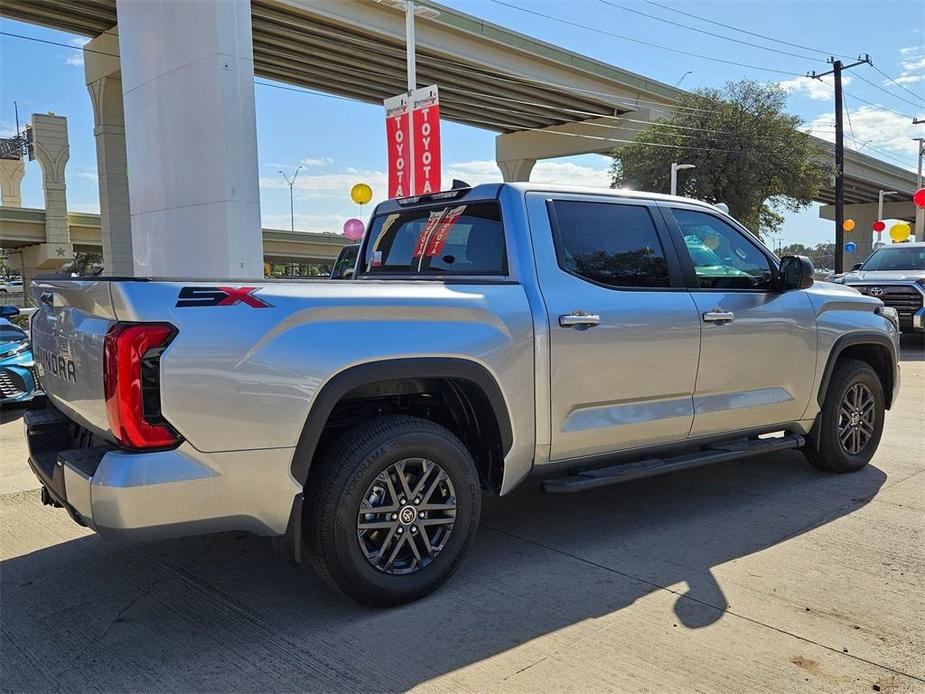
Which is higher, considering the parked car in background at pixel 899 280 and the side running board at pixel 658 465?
the parked car in background at pixel 899 280

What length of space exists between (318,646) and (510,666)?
0.78 m

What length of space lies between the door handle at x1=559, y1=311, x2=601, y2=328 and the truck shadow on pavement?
1236mm

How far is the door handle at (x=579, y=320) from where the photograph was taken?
3807 millimetres

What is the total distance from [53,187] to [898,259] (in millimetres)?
55161

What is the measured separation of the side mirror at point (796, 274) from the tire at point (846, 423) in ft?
3.01

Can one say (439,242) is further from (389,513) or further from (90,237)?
(90,237)

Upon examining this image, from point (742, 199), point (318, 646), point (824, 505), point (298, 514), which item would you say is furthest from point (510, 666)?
Result: point (742, 199)

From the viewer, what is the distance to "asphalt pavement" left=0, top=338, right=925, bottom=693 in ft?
9.44

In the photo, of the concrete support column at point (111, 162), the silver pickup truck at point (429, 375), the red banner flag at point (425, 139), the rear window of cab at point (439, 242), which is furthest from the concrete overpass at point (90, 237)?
the silver pickup truck at point (429, 375)

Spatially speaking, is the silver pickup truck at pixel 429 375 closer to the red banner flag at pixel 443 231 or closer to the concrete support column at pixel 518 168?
the red banner flag at pixel 443 231

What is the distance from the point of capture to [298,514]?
311 cm

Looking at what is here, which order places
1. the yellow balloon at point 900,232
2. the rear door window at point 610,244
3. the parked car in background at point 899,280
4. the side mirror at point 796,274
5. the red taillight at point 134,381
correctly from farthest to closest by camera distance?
the yellow balloon at point 900,232 < the parked car in background at point 899,280 < the side mirror at point 796,274 < the rear door window at point 610,244 < the red taillight at point 134,381

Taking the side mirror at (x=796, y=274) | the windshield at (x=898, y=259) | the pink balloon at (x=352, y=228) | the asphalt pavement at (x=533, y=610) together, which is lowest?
the asphalt pavement at (x=533, y=610)

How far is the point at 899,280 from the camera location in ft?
44.6
